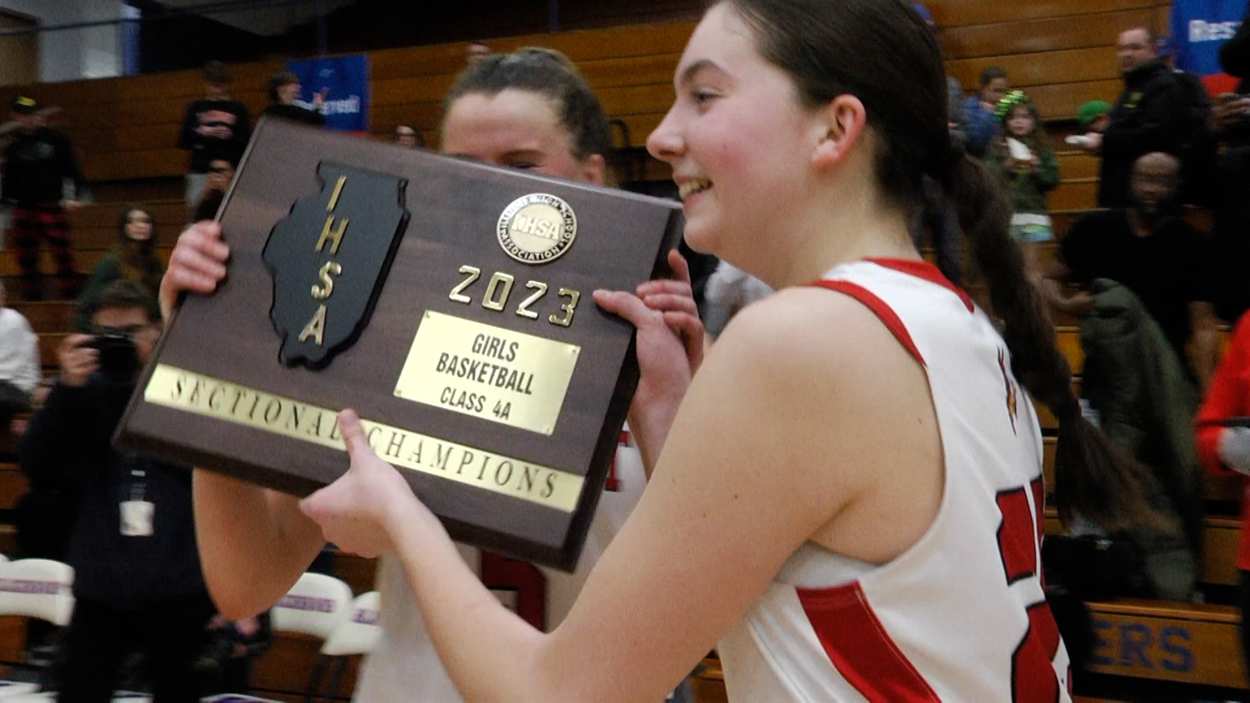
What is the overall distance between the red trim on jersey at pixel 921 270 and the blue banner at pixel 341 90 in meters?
9.59

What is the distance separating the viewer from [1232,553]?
15.2 ft

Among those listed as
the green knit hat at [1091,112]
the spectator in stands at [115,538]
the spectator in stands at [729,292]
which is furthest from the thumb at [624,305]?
the green knit hat at [1091,112]

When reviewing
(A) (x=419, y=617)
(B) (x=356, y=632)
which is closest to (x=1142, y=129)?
(B) (x=356, y=632)

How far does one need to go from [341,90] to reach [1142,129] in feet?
21.8

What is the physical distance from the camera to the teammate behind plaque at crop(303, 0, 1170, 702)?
3.13ft

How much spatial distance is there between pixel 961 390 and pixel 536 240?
1.44 ft

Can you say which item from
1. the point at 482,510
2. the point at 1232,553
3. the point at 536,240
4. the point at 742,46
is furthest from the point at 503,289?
the point at 1232,553

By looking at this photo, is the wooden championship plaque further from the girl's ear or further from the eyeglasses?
the eyeglasses

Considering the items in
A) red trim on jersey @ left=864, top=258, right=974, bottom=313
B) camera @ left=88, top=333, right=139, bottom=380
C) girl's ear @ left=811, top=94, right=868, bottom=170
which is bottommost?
camera @ left=88, top=333, right=139, bottom=380

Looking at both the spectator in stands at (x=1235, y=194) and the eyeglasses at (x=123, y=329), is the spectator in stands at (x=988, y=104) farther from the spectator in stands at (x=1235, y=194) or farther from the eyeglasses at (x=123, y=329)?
the eyeglasses at (x=123, y=329)

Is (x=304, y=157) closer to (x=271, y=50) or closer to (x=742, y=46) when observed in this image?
(x=742, y=46)

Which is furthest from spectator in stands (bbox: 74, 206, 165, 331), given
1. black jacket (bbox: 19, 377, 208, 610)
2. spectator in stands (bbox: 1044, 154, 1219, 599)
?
spectator in stands (bbox: 1044, 154, 1219, 599)

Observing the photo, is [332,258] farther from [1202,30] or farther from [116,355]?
[1202,30]

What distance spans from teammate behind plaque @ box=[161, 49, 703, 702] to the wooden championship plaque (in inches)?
3.8
